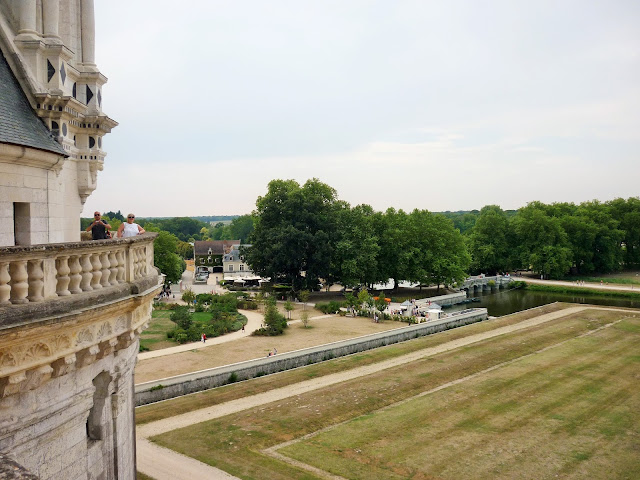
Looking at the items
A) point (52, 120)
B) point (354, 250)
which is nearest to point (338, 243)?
point (354, 250)

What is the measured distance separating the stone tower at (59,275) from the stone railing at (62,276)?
0.01 meters

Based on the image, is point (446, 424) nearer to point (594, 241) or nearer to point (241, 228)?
point (594, 241)

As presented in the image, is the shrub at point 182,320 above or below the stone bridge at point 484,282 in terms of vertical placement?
above

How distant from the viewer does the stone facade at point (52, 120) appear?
7.64 metres

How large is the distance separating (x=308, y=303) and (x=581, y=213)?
5105 centimetres

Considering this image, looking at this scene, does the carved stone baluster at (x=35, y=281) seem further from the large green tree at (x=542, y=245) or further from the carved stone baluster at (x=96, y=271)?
the large green tree at (x=542, y=245)

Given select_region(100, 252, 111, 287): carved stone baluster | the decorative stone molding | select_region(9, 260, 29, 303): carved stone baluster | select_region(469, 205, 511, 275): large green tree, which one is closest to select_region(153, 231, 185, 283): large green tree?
select_region(469, 205, 511, 275): large green tree

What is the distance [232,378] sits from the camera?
2605 cm

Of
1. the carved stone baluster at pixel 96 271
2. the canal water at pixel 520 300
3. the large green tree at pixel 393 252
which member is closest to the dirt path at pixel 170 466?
the carved stone baluster at pixel 96 271

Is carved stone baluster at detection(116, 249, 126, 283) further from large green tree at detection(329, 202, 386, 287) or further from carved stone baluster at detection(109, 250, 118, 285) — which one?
large green tree at detection(329, 202, 386, 287)

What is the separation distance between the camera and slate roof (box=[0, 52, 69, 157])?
7.35 m

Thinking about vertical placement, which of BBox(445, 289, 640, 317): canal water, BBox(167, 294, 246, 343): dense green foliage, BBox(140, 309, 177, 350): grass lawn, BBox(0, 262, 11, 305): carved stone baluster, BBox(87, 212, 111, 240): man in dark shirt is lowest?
BBox(445, 289, 640, 317): canal water

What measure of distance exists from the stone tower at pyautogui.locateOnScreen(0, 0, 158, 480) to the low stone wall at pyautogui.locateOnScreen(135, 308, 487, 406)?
574 inches

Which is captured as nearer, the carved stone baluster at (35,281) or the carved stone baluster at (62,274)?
the carved stone baluster at (35,281)
